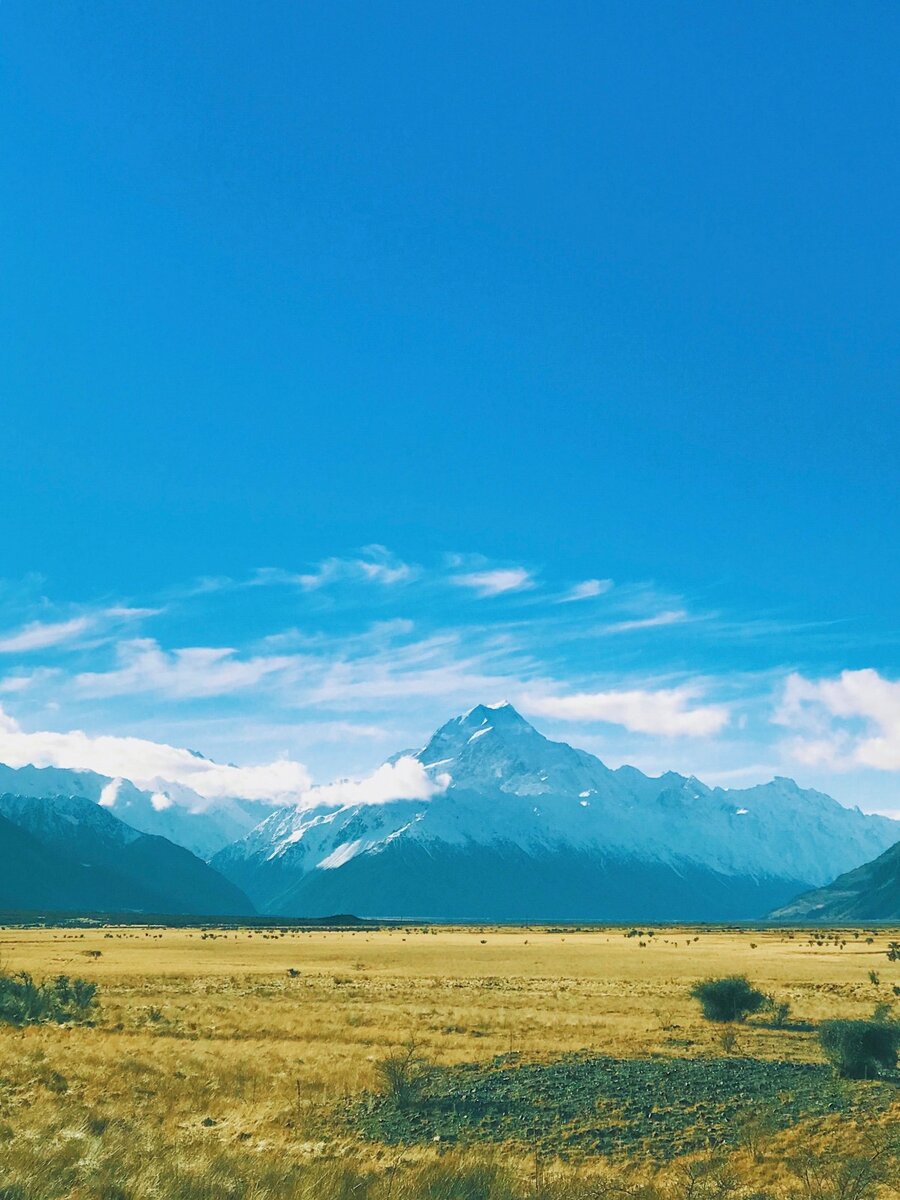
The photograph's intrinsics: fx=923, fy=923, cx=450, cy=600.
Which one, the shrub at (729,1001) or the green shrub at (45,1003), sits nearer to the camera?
the green shrub at (45,1003)

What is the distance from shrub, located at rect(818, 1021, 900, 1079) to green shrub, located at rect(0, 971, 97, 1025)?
26.9m

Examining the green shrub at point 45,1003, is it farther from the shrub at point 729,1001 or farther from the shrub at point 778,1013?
the shrub at point 778,1013

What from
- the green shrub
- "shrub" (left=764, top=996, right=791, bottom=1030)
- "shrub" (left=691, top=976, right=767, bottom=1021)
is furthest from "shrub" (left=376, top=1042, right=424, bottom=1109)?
"shrub" (left=764, top=996, right=791, bottom=1030)

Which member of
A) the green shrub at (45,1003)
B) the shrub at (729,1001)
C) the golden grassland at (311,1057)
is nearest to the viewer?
the golden grassland at (311,1057)

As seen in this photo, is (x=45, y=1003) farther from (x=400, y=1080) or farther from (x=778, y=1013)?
(x=778, y=1013)

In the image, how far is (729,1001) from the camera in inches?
1473

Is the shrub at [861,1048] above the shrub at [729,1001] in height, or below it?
above

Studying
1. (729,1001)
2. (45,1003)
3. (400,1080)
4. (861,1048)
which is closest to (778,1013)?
(729,1001)

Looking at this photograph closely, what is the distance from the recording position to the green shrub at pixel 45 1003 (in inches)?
1385

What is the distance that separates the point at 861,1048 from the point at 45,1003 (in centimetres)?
3123

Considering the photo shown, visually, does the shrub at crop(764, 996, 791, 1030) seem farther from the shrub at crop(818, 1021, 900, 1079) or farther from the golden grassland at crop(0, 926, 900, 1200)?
the shrub at crop(818, 1021, 900, 1079)

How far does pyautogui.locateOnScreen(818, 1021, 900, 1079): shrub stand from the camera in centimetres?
2478

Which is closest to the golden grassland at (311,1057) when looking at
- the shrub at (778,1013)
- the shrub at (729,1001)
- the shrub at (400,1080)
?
the shrub at (778,1013)

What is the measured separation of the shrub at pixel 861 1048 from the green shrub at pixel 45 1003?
1060 inches
